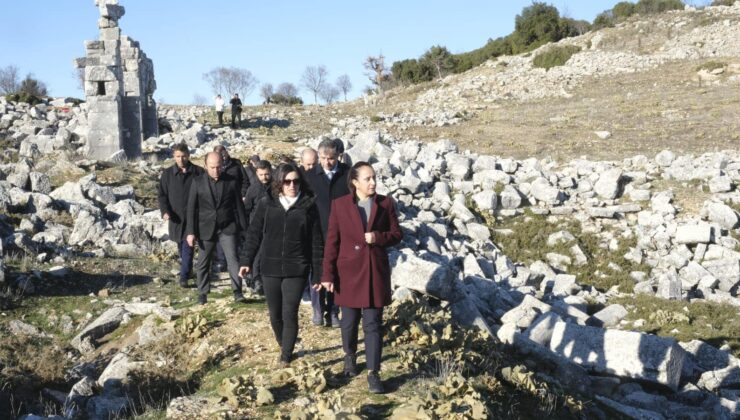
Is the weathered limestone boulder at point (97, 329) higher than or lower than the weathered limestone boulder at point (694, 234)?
lower

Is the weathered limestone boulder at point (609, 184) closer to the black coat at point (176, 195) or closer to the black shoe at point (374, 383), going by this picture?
the black coat at point (176, 195)

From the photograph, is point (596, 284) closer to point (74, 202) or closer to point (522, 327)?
point (522, 327)

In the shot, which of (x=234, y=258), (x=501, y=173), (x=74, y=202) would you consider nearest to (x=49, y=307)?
(x=234, y=258)

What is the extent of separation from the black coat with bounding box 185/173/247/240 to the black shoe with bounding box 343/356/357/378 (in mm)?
2776

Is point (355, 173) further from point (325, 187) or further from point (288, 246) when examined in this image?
point (325, 187)

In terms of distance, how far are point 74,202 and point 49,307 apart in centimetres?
481

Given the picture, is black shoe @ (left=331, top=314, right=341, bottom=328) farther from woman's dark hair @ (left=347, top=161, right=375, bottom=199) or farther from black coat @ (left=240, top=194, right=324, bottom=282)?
woman's dark hair @ (left=347, top=161, right=375, bottom=199)

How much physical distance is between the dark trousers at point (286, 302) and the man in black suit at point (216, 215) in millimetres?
2059

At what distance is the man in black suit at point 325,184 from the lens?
21.3 ft

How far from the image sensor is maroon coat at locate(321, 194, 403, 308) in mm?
4961

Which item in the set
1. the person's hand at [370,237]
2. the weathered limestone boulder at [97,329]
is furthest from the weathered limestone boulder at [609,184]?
the person's hand at [370,237]

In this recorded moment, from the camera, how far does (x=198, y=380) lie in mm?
6090

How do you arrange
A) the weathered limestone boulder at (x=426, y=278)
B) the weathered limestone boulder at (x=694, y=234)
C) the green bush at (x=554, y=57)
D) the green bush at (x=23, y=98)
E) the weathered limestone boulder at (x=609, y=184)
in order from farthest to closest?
the green bush at (x=554, y=57) → the green bush at (x=23, y=98) → the weathered limestone boulder at (x=609, y=184) → the weathered limestone boulder at (x=694, y=234) → the weathered limestone boulder at (x=426, y=278)

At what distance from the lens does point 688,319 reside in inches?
394
